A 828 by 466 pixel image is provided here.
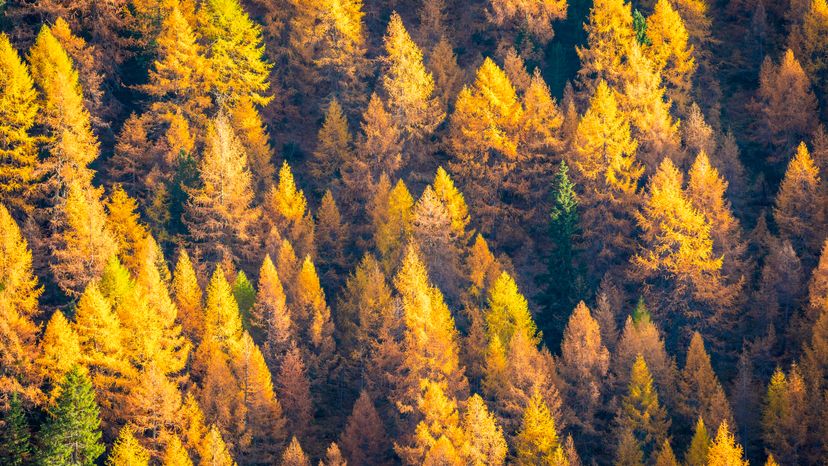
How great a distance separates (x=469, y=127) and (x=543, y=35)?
40.9 ft

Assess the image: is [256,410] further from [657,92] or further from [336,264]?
[657,92]

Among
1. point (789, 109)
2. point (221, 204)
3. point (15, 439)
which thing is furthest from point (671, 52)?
point (15, 439)

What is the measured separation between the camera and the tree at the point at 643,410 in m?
69.4

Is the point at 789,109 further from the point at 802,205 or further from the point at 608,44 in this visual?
the point at 608,44

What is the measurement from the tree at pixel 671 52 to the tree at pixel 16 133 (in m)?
40.7

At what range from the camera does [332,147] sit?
84.0 meters

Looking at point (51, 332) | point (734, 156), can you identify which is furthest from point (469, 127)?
point (51, 332)

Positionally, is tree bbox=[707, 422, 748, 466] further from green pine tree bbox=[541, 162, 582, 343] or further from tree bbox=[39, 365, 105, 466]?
tree bbox=[39, 365, 105, 466]

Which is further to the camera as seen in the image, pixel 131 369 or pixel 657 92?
pixel 657 92

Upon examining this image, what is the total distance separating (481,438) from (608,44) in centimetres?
3155

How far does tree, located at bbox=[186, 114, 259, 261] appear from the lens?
77.1 m

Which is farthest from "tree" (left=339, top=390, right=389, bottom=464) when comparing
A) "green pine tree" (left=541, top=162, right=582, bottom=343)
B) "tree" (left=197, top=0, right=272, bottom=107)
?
"tree" (left=197, top=0, right=272, bottom=107)

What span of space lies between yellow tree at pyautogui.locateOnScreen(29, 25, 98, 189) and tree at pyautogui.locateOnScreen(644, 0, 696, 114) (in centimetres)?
3769

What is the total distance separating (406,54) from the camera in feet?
275
